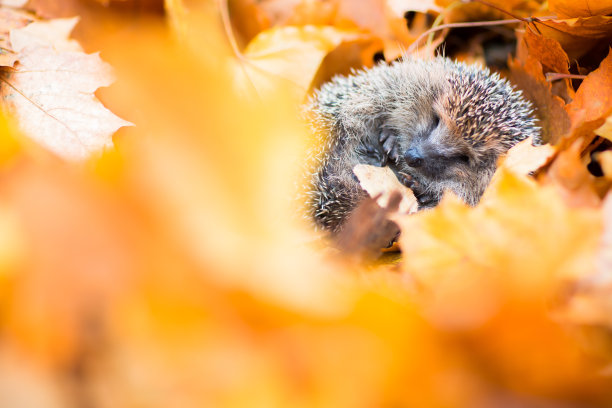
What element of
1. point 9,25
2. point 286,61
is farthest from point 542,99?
point 9,25

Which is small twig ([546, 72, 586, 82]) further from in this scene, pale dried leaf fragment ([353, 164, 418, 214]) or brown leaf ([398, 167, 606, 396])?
brown leaf ([398, 167, 606, 396])

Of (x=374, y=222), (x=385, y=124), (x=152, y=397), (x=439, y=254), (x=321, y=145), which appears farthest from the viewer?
(x=385, y=124)

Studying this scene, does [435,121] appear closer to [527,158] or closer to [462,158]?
[462,158]

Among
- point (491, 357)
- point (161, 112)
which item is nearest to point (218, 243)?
point (161, 112)

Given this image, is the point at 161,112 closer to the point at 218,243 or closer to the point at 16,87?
the point at 218,243

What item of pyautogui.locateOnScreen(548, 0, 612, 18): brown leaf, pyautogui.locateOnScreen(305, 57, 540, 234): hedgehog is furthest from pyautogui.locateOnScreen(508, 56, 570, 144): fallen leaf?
pyautogui.locateOnScreen(548, 0, 612, 18): brown leaf
